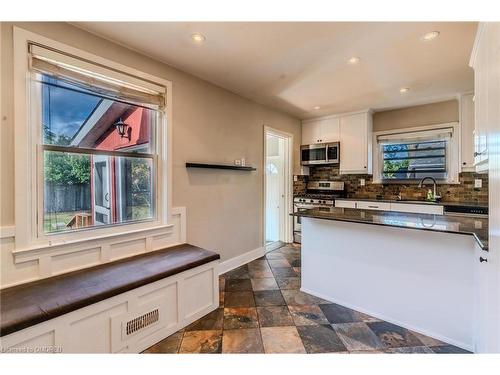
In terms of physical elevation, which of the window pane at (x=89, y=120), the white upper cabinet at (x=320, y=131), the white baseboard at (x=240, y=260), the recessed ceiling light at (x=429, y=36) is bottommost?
the white baseboard at (x=240, y=260)

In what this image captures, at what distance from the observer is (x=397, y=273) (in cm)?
207

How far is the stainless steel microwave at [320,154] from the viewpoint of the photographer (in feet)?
14.4

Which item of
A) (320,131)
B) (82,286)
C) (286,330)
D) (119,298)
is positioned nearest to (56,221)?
(82,286)

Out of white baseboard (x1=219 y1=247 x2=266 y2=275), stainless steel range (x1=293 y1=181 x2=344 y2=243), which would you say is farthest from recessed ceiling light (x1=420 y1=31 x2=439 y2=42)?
white baseboard (x1=219 y1=247 x2=266 y2=275)

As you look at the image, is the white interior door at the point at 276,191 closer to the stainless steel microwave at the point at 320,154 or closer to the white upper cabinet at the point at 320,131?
the stainless steel microwave at the point at 320,154

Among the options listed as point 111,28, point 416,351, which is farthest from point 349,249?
point 111,28

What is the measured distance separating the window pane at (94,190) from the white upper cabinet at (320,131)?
129 inches

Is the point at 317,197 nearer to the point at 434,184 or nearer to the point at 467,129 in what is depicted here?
the point at 434,184

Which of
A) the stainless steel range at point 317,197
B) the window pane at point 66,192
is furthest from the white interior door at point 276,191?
the window pane at point 66,192

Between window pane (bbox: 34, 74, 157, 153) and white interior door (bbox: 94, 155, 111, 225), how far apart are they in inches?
5.3

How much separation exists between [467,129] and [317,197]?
2311 millimetres
